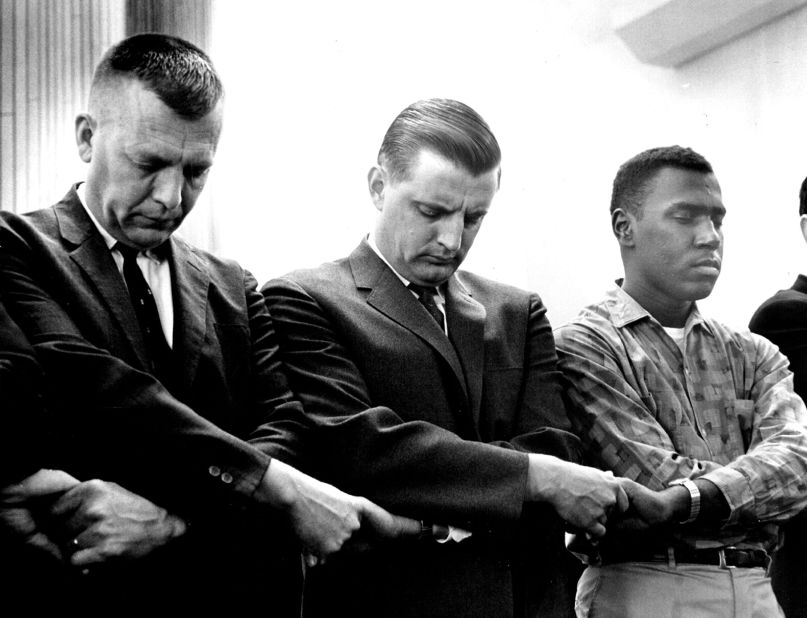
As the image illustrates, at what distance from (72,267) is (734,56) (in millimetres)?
3136

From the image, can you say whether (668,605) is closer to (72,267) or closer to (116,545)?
(116,545)

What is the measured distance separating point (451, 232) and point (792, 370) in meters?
1.30

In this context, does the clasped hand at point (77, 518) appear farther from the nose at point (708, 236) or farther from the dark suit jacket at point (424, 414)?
the nose at point (708, 236)

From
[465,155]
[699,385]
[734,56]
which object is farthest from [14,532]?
[734,56]

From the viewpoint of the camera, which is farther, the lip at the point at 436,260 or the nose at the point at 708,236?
the nose at the point at 708,236

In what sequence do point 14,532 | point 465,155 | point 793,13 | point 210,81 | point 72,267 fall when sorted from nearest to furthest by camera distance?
point 14,532 < point 72,267 < point 210,81 < point 465,155 < point 793,13

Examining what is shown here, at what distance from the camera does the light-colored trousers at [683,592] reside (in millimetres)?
2316

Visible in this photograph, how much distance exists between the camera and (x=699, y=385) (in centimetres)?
256

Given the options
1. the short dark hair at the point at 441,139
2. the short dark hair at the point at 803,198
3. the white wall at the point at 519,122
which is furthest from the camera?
the white wall at the point at 519,122

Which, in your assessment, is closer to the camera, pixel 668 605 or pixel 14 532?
pixel 14 532

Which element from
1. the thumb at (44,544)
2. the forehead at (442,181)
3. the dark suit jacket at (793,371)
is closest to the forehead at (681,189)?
the dark suit jacket at (793,371)

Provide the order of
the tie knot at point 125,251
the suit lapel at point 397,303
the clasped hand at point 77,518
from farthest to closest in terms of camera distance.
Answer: the suit lapel at point 397,303
the tie knot at point 125,251
the clasped hand at point 77,518

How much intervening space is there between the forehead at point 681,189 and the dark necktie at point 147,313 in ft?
4.94

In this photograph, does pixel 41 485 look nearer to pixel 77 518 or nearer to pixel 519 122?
pixel 77 518
